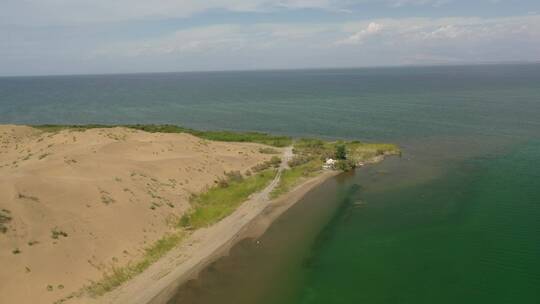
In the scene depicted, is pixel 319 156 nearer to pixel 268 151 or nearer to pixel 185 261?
pixel 268 151

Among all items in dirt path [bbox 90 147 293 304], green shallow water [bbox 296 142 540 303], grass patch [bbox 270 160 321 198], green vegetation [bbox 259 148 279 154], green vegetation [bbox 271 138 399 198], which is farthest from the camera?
green vegetation [bbox 259 148 279 154]

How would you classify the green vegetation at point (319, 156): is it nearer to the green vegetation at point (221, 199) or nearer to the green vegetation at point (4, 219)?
the green vegetation at point (221, 199)

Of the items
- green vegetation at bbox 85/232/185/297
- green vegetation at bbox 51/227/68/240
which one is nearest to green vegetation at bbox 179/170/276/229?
green vegetation at bbox 85/232/185/297

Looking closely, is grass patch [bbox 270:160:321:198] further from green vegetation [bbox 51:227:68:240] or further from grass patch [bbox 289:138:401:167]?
green vegetation [bbox 51:227:68:240]

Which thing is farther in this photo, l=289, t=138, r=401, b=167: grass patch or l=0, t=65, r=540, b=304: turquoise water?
l=289, t=138, r=401, b=167: grass patch

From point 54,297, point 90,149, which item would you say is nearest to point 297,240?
point 54,297

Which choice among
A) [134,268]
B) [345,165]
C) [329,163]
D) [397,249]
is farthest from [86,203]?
[345,165]

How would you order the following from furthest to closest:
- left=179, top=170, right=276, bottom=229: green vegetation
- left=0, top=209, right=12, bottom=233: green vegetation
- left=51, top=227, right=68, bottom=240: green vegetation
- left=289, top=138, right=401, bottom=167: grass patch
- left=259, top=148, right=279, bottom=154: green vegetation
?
left=259, top=148, right=279, bottom=154: green vegetation
left=289, top=138, right=401, bottom=167: grass patch
left=179, top=170, right=276, bottom=229: green vegetation
left=51, top=227, right=68, bottom=240: green vegetation
left=0, top=209, right=12, bottom=233: green vegetation
